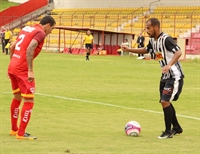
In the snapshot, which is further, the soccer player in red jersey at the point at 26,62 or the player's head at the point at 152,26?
the player's head at the point at 152,26

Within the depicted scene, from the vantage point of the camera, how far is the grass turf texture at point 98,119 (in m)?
8.83

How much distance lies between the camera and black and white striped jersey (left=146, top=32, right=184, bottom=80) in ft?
33.2

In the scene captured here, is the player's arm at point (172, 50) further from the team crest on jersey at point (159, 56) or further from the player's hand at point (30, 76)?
the player's hand at point (30, 76)

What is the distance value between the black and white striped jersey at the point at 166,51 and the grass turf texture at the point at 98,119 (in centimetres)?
108

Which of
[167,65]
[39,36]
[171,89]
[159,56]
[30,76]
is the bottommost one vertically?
[171,89]

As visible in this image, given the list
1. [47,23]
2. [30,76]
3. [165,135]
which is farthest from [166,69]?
[30,76]

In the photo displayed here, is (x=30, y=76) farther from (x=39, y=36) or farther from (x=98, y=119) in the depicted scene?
(x=98, y=119)

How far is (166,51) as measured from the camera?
1020 centimetres

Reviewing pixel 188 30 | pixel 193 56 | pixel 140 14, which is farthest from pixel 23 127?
pixel 140 14

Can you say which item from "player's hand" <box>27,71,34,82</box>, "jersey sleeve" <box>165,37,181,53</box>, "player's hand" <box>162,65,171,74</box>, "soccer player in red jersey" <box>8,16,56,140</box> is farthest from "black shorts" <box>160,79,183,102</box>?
"player's hand" <box>27,71,34,82</box>

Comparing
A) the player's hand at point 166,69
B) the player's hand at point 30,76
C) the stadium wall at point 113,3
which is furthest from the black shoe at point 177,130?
the stadium wall at point 113,3

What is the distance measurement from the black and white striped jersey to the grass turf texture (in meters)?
1.08

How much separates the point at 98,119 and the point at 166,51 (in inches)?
108

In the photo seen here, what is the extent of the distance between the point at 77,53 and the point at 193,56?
39.4 ft
